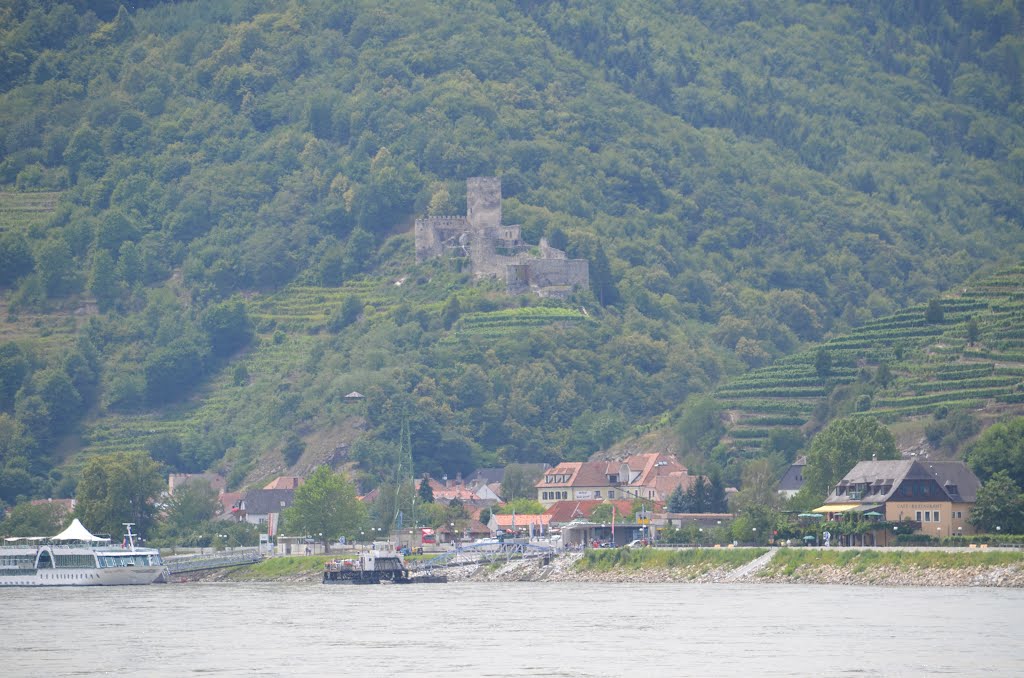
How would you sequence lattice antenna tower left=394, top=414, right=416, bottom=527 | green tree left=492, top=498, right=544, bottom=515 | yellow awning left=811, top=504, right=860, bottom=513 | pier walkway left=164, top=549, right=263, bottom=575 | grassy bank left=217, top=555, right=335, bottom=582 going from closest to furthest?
yellow awning left=811, top=504, right=860, bottom=513, grassy bank left=217, top=555, right=335, bottom=582, pier walkway left=164, top=549, right=263, bottom=575, lattice antenna tower left=394, top=414, right=416, bottom=527, green tree left=492, top=498, right=544, bottom=515

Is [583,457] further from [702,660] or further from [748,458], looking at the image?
[702,660]

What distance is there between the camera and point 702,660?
72.1m

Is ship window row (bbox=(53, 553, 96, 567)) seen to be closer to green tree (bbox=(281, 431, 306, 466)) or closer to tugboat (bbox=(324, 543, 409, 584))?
tugboat (bbox=(324, 543, 409, 584))

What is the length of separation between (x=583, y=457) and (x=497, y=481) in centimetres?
697

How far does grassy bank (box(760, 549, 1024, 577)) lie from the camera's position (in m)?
96.8

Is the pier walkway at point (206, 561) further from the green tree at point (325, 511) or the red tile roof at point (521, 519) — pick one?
the red tile roof at point (521, 519)

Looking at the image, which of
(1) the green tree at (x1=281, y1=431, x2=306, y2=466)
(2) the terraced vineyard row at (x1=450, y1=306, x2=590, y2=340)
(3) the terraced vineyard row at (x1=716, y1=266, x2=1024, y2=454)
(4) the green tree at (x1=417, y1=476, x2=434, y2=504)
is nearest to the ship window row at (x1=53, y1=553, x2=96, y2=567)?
(4) the green tree at (x1=417, y1=476, x2=434, y2=504)

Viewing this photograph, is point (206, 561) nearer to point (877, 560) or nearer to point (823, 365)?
point (823, 365)

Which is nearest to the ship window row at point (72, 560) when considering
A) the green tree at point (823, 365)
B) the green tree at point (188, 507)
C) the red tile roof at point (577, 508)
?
the green tree at point (188, 507)

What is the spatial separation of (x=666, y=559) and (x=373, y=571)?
1908 centimetres

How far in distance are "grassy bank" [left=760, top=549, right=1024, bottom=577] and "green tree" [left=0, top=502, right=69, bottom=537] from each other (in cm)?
6736

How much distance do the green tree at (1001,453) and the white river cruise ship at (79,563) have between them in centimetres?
5101

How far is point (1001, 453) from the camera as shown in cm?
11638

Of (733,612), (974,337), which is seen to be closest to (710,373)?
(974,337)
